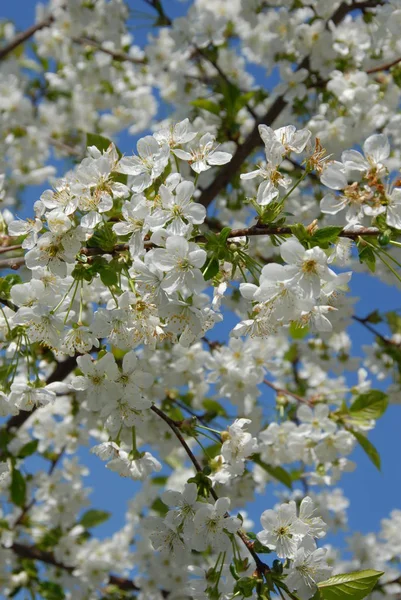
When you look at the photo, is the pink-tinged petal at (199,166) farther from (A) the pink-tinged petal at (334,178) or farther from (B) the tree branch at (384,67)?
(B) the tree branch at (384,67)

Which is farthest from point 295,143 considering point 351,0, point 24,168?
point 24,168

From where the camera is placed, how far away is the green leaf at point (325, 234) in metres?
1.33

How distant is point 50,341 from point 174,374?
4.67ft

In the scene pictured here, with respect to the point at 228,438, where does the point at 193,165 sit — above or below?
above

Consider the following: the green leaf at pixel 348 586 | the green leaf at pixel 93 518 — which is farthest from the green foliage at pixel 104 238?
the green leaf at pixel 93 518

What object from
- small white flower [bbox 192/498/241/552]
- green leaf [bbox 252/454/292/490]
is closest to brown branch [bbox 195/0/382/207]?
green leaf [bbox 252/454/292/490]

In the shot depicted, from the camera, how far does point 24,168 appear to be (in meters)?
5.53

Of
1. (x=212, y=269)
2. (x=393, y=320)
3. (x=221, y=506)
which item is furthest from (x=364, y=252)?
(x=393, y=320)

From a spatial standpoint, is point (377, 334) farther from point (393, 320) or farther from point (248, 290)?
point (248, 290)

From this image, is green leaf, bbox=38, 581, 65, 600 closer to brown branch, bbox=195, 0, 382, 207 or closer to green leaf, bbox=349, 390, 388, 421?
green leaf, bbox=349, 390, 388, 421

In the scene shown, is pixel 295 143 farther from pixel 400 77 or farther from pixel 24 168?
pixel 24 168

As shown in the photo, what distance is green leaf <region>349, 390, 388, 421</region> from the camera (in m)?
2.64

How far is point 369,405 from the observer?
105 inches

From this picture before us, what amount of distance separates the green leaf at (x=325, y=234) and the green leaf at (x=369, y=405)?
4.83 ft
